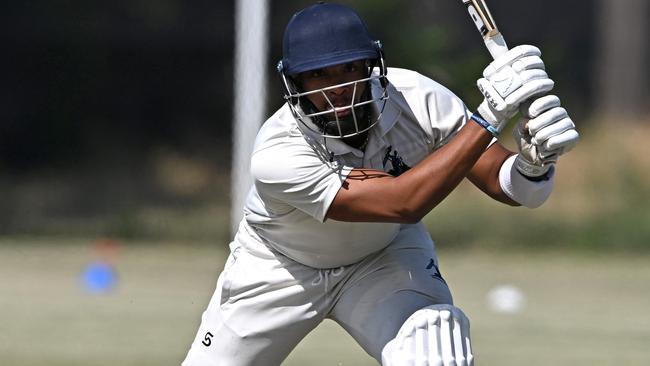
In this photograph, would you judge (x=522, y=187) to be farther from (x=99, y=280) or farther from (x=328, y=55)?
(x=99, y=280)

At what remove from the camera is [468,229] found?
539 inches

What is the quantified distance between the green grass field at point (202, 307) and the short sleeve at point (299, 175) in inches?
105

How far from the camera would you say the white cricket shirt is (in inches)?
167

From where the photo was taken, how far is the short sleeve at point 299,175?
421 cm

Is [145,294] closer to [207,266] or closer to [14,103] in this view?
[207,266]

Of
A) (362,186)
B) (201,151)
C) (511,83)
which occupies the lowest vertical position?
(201,151)

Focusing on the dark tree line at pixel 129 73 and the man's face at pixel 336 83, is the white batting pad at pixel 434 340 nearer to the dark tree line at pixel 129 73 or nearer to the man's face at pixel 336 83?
the man's face at pixel 336 83

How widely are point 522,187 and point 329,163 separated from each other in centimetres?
62

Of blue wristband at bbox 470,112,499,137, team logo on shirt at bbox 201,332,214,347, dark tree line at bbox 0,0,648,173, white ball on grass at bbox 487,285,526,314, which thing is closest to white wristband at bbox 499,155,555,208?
blue wristband at bbox 470,112,499,137

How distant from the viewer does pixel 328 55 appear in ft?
13.6

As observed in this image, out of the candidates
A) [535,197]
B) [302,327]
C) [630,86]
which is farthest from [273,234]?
[630,86]

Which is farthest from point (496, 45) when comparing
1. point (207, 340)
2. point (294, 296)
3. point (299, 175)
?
point (207, 340)

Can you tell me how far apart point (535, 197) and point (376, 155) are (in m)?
0.54

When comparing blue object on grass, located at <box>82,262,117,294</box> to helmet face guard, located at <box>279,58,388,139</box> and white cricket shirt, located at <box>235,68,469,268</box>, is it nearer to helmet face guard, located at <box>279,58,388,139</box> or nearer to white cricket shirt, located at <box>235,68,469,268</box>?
white cricket shirt, located at <box>235,68,469,268</box>
